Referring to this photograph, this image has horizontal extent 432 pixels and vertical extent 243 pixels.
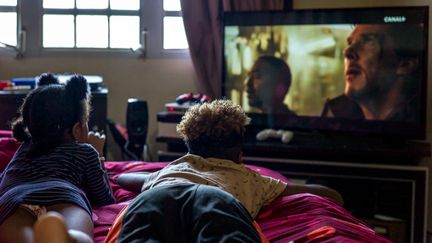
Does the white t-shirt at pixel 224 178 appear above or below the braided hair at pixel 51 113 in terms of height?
below

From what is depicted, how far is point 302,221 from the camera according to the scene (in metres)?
1.98

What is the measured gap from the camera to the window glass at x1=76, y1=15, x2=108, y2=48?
3977mm

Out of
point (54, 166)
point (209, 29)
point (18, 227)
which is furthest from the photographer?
point (209, 29)

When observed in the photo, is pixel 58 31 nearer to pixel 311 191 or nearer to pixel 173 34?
pixel 173 34

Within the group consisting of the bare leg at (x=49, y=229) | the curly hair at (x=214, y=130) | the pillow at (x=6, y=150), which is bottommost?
the bare leg at (x=49, y=229)

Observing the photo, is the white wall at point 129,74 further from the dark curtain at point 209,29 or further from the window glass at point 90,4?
the window glass at point 90,4

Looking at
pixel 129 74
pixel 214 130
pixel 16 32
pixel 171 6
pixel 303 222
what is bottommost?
pixel 303 222

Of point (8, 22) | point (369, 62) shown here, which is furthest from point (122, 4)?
point (369, 62)

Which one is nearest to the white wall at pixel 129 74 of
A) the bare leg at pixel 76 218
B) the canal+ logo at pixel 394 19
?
the canal+ logo at pixel 394 19

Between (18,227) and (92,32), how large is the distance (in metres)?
2.38

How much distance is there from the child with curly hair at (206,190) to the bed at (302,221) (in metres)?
0.05

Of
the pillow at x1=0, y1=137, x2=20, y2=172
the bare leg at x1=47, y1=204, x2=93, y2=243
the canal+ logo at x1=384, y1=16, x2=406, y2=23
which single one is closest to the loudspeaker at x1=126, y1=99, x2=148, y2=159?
the pillow at x1=0, y1=137, x2=20, y2=172

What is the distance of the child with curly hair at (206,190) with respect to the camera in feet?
5.16

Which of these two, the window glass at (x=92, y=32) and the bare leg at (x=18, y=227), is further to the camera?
the window glass at (x=92, y=32)
